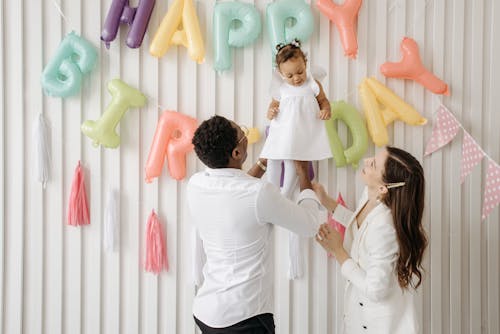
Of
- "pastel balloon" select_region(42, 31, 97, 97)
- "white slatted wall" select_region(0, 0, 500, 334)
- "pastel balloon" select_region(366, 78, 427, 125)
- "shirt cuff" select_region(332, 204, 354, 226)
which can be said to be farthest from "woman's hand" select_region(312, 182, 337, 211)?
"pastel balloon" select_region(42, 31, 97, 97)

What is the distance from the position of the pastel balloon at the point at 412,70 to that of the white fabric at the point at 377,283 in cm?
66

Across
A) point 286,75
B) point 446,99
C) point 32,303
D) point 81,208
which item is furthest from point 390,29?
point 32,303

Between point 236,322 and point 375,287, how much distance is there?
0.47 meters

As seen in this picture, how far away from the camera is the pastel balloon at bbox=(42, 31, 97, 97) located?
2.16 meters

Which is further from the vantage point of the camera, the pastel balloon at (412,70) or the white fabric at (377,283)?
the pastel balloon at (412,70)

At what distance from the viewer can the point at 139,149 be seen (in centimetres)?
226

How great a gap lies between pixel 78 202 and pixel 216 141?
0.87m

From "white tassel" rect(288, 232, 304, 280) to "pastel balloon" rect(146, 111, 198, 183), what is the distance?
0.54 meters

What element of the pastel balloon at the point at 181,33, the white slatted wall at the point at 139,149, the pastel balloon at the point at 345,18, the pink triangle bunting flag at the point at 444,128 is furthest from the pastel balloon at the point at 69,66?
the pink triangle bunting flag at the point at 444,128

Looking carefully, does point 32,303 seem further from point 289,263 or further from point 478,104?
point 478,104

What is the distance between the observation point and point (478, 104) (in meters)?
2.35

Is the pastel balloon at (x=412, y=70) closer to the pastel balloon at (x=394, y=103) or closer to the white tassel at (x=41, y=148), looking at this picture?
the pastel balloon at (x=394, y=103)

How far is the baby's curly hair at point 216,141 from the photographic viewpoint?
1658 millimetres

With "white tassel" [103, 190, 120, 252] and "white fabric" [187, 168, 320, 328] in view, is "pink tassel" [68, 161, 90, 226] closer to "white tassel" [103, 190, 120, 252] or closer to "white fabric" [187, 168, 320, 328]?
"white tassel" [103, 190, 120, 252]
